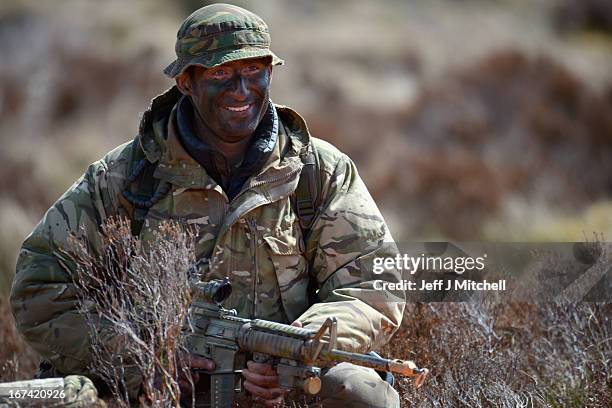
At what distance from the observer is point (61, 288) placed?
579cm

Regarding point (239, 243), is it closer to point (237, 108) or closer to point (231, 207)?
point (231, 207)

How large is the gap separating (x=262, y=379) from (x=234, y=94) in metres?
1.33

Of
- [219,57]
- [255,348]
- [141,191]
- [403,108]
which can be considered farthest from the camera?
[403,108]

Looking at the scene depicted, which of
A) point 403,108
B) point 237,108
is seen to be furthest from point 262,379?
point 403,108

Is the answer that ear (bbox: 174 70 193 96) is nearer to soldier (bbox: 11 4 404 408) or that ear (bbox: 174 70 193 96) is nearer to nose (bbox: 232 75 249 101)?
soldier (bbox: 11 4 404 408)

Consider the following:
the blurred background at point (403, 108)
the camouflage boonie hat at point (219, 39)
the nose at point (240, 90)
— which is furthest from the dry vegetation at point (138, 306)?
the blurred background at point (403, 108)

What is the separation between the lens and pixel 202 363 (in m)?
5.46

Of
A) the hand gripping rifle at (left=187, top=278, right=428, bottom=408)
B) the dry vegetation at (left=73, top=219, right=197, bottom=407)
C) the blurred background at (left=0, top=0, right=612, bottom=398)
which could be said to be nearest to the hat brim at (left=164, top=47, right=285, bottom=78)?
the dry vegetation at (left=73, top=219, right=197, bottom=407)

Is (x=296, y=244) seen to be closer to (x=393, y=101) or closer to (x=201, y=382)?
(x=201, y=382)

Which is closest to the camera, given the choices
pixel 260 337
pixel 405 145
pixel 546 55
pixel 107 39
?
pixel 260 337

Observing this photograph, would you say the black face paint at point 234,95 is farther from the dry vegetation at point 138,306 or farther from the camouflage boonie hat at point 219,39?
the dry vegetation at point 138,306

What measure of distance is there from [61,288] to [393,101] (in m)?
16.4

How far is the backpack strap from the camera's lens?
591 cm

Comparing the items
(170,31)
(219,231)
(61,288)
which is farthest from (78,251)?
(170,31)
